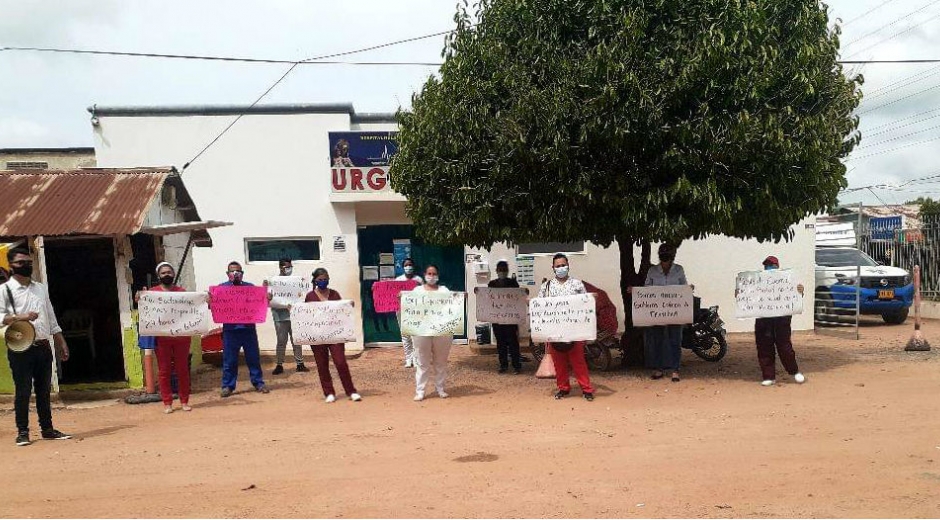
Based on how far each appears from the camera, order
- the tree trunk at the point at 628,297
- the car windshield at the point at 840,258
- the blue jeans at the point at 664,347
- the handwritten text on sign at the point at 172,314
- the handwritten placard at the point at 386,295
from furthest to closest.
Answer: the car windshield at the point at 840,258
the handwritten placard at the point at 386,295
the tree trunk at the point at 628,297
the blue jeans at the point at 664,347
the handwritten text on sign at the point at 172,314

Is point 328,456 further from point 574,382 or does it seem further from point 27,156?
point 27,156

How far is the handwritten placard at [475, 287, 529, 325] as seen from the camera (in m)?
9.37

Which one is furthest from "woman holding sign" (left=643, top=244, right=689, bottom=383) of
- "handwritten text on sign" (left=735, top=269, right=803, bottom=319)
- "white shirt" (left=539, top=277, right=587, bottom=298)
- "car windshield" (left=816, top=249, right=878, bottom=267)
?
"car windshield" (left=816, top=249, right=878, bottom=267)

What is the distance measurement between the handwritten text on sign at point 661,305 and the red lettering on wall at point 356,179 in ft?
19.1

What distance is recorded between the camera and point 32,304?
20.9ft

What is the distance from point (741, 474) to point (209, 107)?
10971mm

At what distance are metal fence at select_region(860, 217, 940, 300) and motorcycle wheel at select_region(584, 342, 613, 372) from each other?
8788 mm

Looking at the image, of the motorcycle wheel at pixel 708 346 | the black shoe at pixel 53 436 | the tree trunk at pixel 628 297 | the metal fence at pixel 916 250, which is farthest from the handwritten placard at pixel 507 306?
the metal fence at pixel 916 250

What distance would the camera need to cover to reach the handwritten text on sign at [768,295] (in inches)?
316

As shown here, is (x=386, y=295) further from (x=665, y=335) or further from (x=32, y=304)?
(x=32, y=304)

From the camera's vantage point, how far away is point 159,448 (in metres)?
6.07

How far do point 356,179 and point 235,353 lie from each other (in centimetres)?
465

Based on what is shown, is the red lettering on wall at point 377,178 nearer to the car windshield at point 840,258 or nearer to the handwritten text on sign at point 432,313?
the handwritten text on sign at point 432,313

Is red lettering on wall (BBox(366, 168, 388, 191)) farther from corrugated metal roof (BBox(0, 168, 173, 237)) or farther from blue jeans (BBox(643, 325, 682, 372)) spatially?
blue jeans (BBox(643, 325, 682, 372))
